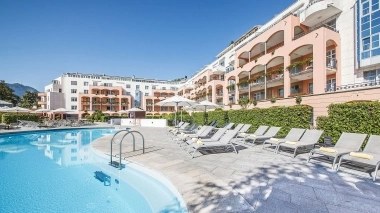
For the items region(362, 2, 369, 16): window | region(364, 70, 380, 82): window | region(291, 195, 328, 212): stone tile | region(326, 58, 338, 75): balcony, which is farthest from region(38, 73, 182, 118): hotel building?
region(291, 195, 328, 212): stone tile

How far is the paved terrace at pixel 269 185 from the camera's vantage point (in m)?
3.08

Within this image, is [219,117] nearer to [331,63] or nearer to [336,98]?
[336,98]

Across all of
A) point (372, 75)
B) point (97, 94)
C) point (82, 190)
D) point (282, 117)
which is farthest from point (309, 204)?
point (97, 94)

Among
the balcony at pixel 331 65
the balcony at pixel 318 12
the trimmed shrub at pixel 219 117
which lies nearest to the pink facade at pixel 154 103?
the trimmed shrub at pixel 219 117

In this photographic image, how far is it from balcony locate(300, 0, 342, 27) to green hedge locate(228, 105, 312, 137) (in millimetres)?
Answer: 11271

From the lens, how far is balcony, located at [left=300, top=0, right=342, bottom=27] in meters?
16.0

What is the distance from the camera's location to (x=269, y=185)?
3.91m

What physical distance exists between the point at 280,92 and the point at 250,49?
6.73m

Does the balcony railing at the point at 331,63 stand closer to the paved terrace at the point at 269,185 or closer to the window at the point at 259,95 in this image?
the window at the point at 259,95

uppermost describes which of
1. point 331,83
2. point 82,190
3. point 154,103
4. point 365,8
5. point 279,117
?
point 365,8

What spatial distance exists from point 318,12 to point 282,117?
12.0 metres

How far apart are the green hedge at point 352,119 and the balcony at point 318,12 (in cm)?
1269

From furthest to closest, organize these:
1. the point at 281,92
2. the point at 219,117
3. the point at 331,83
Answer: the point at 281,92 < the point at 219,117 < the point at 331,83

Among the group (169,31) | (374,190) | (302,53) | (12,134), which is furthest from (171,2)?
(12,134)
